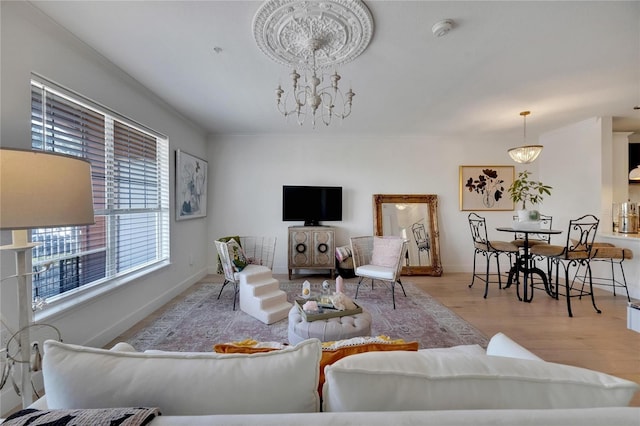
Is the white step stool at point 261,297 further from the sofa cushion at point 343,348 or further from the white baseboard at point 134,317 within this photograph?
the sofa cushion at point 343,348

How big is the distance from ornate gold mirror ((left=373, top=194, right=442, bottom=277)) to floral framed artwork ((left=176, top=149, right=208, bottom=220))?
117 inches

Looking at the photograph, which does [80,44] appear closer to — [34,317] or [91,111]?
[91,111]

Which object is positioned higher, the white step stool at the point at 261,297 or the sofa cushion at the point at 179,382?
the sofa cushion at the point at 179,382

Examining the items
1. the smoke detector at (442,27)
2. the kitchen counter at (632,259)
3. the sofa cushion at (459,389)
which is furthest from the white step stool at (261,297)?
the kitchen counter at (632,259)

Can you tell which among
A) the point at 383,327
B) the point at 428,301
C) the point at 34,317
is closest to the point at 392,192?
the point at 428,301

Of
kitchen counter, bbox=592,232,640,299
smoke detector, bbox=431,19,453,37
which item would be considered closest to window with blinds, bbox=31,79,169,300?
smoke detector, bbox=431,19,453,37

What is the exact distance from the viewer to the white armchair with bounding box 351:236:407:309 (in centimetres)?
319

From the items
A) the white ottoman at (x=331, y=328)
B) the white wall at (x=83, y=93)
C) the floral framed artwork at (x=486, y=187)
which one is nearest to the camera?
the white wall at (x=83, y=93)

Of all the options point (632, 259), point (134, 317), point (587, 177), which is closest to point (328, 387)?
point (134, 317)

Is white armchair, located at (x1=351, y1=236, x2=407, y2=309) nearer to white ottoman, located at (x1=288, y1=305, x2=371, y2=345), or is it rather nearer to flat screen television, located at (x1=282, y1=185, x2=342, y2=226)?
flat screen television, located at (x1=282, y1=185, x2=342, y2=226)

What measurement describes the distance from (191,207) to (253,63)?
2446 millimetres

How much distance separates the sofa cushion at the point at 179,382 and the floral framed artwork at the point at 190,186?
10.1 feet

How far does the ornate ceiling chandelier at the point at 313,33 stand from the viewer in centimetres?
161

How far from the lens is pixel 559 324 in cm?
260
